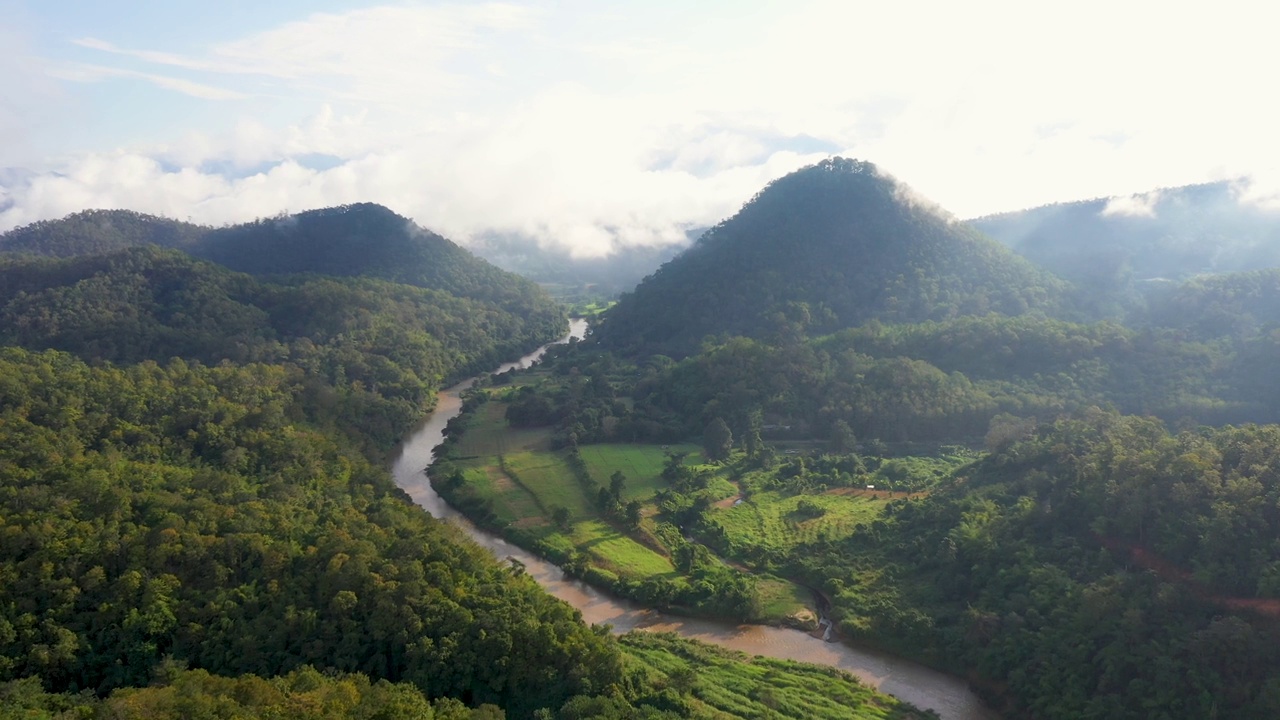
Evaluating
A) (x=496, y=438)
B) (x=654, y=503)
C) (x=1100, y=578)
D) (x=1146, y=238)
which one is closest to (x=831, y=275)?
(x=496, y=438)

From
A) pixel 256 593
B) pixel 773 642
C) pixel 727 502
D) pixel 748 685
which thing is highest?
pixel 256 593

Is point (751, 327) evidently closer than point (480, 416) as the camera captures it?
No

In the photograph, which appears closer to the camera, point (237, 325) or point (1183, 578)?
point (1183, 578)

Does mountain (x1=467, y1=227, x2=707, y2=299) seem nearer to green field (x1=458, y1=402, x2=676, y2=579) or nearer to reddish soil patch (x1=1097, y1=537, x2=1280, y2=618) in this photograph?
green field (x1=458, y1=402, x2=676, y2=579)

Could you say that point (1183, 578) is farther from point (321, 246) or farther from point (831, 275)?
point (321, 246)

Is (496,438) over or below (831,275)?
below

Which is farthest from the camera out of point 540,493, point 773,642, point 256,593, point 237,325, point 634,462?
point 237,325

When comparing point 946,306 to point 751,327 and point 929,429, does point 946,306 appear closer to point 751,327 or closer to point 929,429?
point 751,327

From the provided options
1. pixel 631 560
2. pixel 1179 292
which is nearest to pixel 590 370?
pixel 631 560
